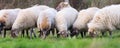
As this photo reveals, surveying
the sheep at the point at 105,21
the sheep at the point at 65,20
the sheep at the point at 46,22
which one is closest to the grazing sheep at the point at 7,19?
the sheep at the point at 46,22

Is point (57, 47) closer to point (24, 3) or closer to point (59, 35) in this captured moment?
point (59, 35)

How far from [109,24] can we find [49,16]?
2.40 m

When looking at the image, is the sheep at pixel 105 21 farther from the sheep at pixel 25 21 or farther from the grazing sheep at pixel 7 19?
the grazing sheep at pixel 7 19

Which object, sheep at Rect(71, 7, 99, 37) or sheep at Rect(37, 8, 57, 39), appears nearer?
sheep at Rect(37, 8, 57, 39)

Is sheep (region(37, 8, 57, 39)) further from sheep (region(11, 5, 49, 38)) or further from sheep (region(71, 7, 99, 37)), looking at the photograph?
sheep (region(71, 7, 99, 37))

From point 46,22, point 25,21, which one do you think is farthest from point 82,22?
point 25,21

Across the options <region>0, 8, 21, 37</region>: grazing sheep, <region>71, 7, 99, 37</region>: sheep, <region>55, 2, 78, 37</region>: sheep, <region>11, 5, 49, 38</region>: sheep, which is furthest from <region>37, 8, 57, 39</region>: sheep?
<region>0, 8, 21, 37</region>: grazing sheep

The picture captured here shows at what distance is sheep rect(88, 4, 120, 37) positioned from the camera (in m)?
12.2

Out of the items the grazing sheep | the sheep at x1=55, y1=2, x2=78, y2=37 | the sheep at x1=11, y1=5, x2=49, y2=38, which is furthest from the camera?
the grazing sheep

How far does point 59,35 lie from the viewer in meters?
13.2

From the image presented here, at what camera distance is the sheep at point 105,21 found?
1221 centimetres

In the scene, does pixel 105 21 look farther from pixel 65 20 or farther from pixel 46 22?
pixel 46 22

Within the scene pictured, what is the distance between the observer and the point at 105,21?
12.3 meters

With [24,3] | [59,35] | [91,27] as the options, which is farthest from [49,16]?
[24,3]
